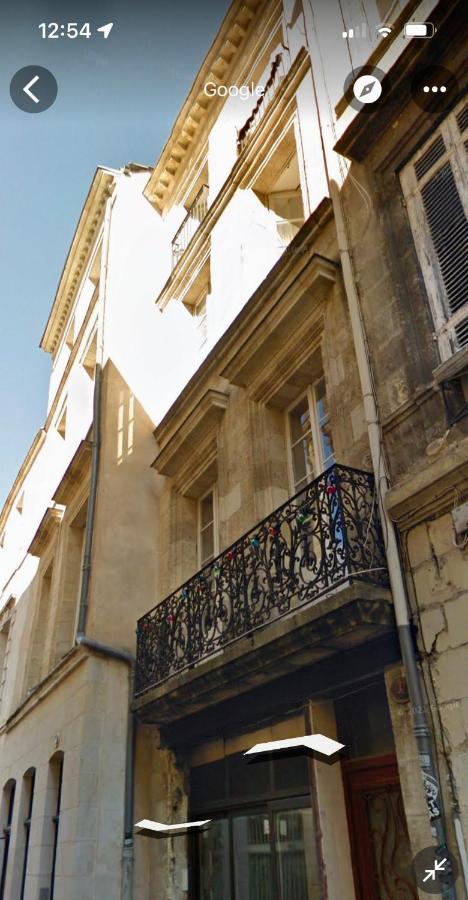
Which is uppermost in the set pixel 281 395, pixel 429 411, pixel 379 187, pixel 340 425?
pixel 379 187

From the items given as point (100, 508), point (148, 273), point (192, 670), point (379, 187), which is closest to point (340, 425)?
point (379, 187)

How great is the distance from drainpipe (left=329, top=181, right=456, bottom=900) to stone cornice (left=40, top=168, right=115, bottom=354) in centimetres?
940

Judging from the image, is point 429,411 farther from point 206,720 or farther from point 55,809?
point 55,809

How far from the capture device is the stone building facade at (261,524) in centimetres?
506

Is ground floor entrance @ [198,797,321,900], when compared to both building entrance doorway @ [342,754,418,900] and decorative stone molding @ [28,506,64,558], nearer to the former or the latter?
building entrance doorway @ [342,754,418,900]

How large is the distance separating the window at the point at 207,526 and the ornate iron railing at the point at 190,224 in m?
4.52

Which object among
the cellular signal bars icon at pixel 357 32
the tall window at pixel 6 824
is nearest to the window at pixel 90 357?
the tall window at pixel 6 824

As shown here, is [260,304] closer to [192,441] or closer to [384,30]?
[192,441]

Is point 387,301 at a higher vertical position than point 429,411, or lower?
higher

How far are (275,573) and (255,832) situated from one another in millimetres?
2518

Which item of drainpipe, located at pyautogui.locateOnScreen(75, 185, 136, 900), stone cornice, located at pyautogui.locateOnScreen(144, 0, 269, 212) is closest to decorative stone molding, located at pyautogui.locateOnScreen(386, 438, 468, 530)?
drainpipe, located at pyautogui.locateOnScreen(75, 185, 136, 900)

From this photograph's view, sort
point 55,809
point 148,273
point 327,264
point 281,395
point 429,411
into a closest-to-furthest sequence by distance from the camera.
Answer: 1. point 429,411
2. point 327,264
3. point 281,395
4. point 55,809
5. point 148,273

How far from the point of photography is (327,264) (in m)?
6.86

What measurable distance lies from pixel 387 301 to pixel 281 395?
7.04ft
